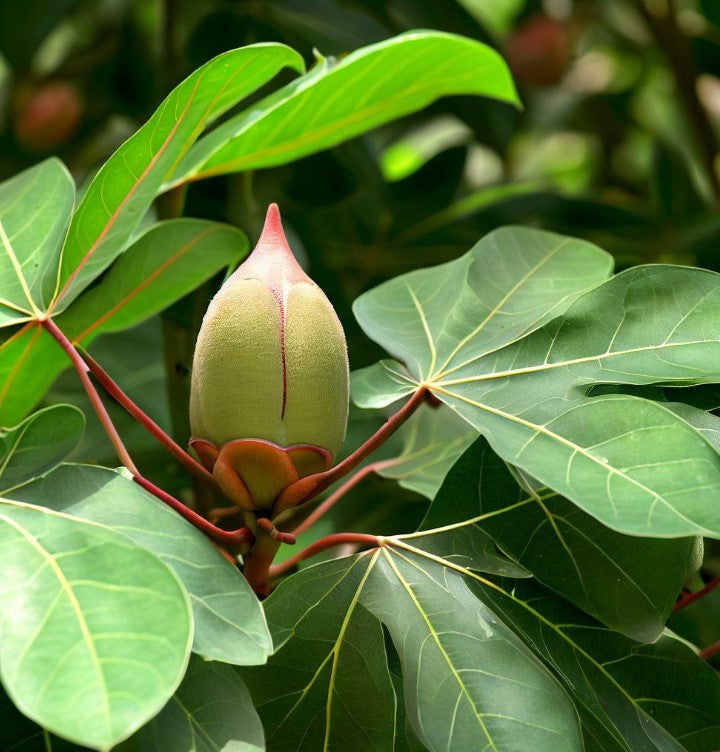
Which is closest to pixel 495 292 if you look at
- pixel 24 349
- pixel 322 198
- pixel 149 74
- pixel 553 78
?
pixel 24 349

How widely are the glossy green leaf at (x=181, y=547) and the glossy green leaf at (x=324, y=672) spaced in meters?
0.08

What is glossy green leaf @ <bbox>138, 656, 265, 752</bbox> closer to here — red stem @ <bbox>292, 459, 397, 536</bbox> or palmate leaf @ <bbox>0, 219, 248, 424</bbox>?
red stem @ <bbox>292, 459, 397, 536</bbox>

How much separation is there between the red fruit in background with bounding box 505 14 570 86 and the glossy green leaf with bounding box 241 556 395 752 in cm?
131

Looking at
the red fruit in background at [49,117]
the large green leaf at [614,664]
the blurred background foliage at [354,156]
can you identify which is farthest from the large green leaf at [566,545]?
the red fruit in background at [49,117]

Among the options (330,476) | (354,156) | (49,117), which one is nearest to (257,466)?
(330,476)

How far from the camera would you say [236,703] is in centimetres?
58

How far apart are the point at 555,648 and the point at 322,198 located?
896 mm

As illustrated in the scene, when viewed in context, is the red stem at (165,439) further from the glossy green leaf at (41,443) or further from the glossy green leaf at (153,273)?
the glossy green leaf at (153,273)

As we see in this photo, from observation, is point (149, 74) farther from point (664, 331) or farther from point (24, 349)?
point (664, 331)

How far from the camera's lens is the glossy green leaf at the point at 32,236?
0.74 meters

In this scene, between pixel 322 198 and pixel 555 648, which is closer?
pixel 555 648

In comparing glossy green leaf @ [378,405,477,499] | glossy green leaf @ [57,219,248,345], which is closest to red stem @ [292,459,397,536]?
glossy green leaf @ [378,405,477,499]

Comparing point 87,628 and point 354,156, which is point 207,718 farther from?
point 354,156

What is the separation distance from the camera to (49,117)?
5.41ft
